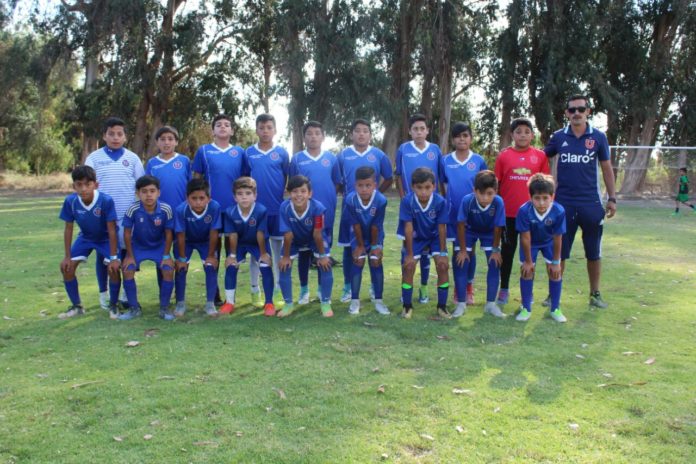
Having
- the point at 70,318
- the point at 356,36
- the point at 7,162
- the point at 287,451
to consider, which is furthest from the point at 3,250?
the point at 7,162

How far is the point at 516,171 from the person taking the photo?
5805 mm

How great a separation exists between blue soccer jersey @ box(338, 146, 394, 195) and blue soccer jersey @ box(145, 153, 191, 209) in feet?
5.32

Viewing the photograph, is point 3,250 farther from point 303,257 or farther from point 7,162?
point 7,162

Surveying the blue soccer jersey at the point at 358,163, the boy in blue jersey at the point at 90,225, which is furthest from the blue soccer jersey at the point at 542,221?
the boy in blue jersey at the point at 90,225

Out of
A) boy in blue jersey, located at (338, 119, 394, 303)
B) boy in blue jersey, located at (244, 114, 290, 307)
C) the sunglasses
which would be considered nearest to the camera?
the sunglasses

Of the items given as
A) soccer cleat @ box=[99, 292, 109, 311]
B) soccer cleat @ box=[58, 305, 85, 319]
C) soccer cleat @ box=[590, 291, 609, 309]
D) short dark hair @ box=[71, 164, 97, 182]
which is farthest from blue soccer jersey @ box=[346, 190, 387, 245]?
soccer cleat @ box=[58, 305, 85, 319]

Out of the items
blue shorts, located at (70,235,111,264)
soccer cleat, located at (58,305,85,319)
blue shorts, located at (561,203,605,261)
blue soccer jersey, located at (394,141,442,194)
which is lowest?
soccer cleat, located at (58,305,85,319)

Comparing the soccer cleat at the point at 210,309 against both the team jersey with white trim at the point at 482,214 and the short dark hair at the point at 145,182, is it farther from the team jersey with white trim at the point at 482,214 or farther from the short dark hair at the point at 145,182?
the team jersey with white trim at the point at 482,214

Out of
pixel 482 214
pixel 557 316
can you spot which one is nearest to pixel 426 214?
pixel 482 214

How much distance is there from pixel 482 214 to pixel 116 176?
139 inches

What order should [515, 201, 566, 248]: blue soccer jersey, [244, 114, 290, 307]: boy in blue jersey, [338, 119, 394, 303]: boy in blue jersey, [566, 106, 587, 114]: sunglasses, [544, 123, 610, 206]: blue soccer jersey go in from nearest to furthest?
[515, 201, 566, 248]: blue soccer jersey < [566, 106, 587, 114]: sunglasses < [544, 123, 610, 206]: blue soccer jersey < [244, 114, 290, 307]: boy in blue jersey < [338, 119, 394, 303]: boy in blue jersey

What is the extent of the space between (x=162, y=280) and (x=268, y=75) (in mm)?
22148

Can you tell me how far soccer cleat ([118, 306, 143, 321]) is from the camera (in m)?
5.39

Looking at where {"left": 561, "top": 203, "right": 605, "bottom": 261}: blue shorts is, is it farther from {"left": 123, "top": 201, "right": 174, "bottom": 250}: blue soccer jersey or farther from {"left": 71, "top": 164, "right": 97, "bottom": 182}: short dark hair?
{"left": 71, "top": 164, "right": 97, "bottom": 182}: short dark hair
